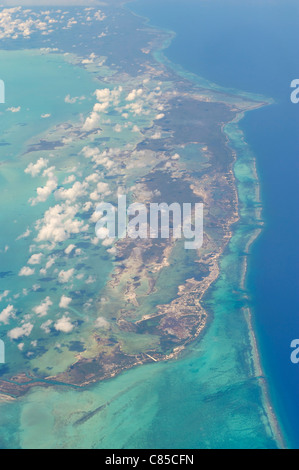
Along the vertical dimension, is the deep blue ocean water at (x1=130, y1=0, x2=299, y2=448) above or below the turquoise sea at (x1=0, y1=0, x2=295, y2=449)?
above

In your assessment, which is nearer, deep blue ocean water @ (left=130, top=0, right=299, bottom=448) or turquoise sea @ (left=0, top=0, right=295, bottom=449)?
turquoise sea @ (left=0, top=0, right=295, bottom=449)

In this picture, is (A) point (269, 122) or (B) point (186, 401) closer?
(B) point (186, 401)

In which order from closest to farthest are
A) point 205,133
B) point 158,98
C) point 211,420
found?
1. point 211,420
2. point 205,133
3. point 158,98

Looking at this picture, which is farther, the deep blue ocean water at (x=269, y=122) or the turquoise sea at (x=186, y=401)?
the deep blue ocean water at (x=269, y=122)

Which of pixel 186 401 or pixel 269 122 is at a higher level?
pixel 269 122

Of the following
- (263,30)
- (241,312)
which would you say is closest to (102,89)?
(263,30)

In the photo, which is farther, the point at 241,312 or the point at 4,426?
the point at 241,312

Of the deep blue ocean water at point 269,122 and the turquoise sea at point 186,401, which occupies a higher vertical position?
the deep blue ocean water at point 269,122
